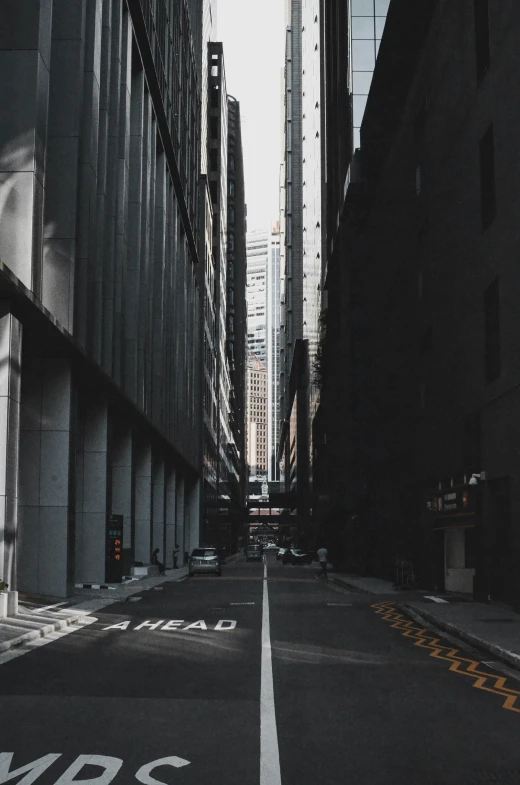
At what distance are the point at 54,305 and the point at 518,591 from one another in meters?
15.8

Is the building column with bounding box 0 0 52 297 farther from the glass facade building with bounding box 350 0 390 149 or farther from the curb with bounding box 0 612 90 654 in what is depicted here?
the glass facade building with bounding box 350 0 390 149

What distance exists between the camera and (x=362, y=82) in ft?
180

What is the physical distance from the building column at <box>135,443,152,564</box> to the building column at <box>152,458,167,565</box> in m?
4.05

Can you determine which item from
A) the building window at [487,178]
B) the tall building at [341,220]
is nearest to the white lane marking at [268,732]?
the building window at [487,178]

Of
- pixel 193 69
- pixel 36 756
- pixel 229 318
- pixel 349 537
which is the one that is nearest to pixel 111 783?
pixel 36 756

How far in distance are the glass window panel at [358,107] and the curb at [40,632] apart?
126 ft

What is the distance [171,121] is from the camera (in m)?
58.4

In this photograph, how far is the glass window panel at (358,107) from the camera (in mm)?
54031

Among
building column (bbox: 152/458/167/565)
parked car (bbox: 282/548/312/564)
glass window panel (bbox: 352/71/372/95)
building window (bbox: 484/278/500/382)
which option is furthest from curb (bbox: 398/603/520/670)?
parked car (bbox: 282/548/312/564)

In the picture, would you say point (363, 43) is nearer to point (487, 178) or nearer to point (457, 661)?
point (487, 178)

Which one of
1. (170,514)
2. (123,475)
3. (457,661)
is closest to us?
(457,661)

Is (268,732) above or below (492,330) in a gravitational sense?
below

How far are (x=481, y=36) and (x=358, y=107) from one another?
1011 inches

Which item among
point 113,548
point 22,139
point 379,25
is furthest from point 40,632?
point 379,25
